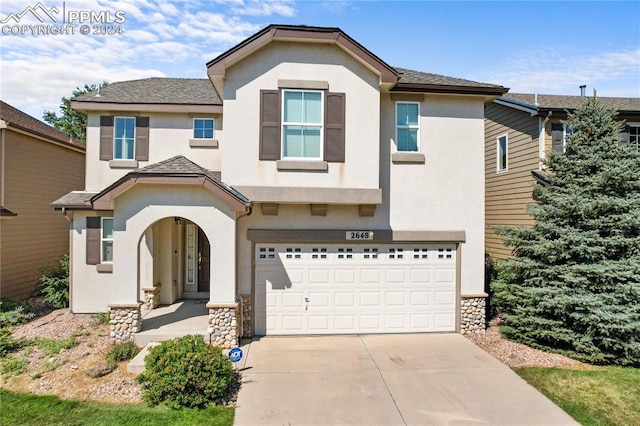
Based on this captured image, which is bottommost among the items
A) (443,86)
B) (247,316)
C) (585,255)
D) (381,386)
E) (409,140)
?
(381,386)

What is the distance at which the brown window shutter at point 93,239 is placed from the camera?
10.0 metres

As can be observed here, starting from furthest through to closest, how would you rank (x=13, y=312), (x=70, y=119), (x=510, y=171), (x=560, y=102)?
(x=70, y=119) → (x=510, y=171) → (x=560, y=102) → (x=13, y=312)

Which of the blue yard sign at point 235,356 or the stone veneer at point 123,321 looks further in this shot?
the stone veneer at point 123,321

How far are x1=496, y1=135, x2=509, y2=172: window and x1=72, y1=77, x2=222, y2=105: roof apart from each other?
10439mm

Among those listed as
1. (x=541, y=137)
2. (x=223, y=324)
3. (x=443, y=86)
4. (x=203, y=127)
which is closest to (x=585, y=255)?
(x=541, y=137)

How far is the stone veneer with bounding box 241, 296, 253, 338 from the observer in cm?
871

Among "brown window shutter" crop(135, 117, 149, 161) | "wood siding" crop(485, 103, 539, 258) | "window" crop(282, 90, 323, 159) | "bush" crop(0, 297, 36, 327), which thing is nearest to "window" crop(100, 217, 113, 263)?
"brown window shutter" crop(135, 117, 149, 161)

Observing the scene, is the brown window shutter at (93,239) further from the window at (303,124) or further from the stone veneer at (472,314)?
the stone veneer at (472,314)

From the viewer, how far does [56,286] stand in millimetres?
11289

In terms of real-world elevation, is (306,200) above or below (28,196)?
below

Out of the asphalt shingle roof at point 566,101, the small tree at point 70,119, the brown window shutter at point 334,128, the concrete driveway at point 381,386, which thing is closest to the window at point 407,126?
the brown window shutter at point 334,128

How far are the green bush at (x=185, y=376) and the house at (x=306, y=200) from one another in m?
1.77

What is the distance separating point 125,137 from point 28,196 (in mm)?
4558

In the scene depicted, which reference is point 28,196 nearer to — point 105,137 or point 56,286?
point 56,286
